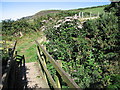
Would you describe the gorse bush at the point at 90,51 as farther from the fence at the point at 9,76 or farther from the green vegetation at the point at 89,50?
the fence at the point at 9,76

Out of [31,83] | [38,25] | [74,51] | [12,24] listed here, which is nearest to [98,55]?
[74,51]

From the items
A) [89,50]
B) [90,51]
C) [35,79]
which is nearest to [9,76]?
[35,79]

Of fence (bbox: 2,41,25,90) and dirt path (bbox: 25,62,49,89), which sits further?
dirt path (bbox: 25,62,49,89)

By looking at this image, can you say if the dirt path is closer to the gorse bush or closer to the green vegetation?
the green vegetation

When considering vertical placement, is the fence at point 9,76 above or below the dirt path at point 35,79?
above

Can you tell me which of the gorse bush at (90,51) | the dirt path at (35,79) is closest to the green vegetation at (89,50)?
the gorse bush at (90,51)

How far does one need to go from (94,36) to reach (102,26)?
0.57 m

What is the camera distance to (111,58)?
187 inches

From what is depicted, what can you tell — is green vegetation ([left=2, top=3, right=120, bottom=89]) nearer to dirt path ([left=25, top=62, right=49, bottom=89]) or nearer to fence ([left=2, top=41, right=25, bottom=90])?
dirt path ([left=25, top=62, right=49, bottom=89])

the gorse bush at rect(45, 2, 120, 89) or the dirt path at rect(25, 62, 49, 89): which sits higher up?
the gorse bush at rect(45, 2, 120, 89)

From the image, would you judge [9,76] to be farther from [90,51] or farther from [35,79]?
[90,51]

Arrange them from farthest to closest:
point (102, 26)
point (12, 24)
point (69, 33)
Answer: point (12, 24) < point (102, 26) < point (69, 33)

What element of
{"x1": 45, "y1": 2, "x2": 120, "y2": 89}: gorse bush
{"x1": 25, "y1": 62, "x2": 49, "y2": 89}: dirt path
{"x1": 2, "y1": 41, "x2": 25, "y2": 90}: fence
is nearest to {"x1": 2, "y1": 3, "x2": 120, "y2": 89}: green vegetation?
{"x1": 45, "y1": 2, "x2": 120, "y2": 89}: gorse bush

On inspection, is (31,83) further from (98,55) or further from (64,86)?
(98,55)
